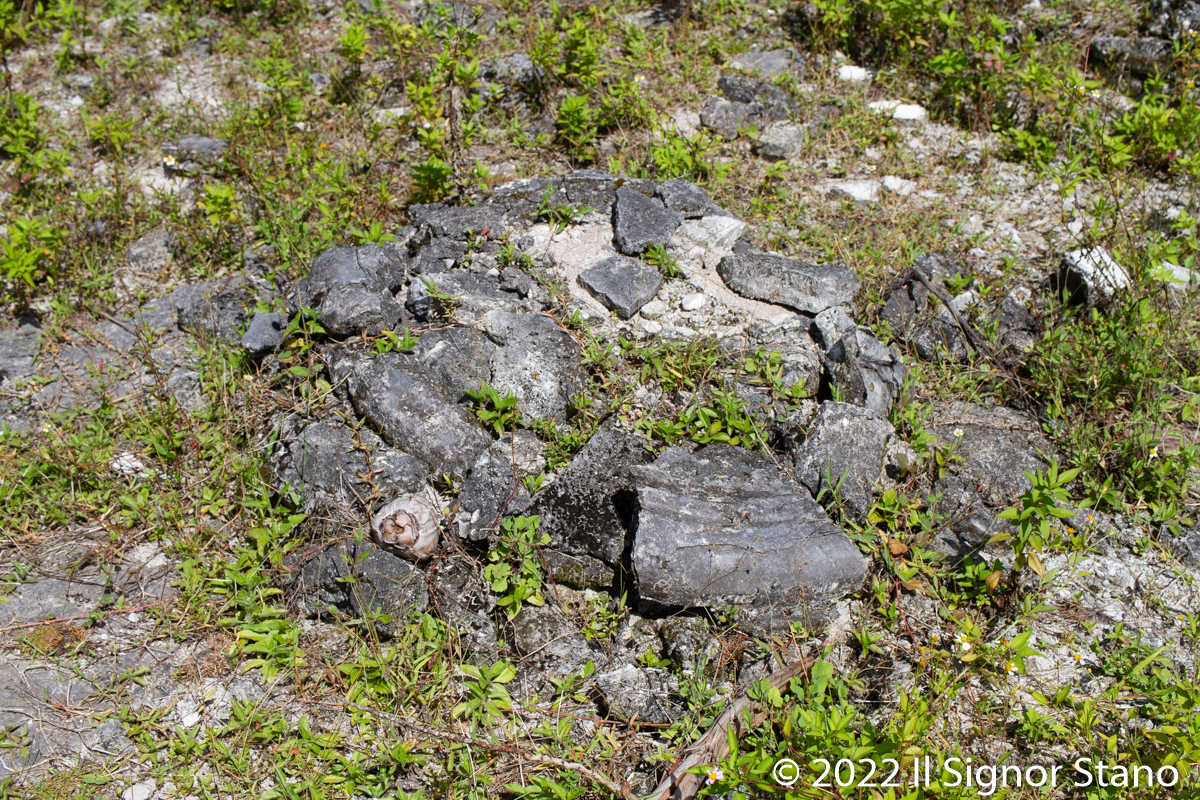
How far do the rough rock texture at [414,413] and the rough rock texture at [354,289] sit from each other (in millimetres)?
202

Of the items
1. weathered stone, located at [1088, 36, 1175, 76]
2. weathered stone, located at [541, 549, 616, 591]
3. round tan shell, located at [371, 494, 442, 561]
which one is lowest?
weathered stone, located at [541, 549, 616, 591]

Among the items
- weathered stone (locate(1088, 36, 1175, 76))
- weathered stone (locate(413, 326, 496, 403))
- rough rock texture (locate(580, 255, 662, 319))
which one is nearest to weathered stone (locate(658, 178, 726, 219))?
rough rock texture (locate(580, 255, 662, 319))

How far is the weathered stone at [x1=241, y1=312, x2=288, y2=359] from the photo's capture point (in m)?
3.34

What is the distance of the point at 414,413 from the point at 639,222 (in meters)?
1.60

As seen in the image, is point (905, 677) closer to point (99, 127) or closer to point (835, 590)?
point (835, 590)

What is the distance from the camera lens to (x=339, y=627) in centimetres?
265

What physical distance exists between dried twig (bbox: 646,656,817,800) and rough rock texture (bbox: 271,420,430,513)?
4.58ft

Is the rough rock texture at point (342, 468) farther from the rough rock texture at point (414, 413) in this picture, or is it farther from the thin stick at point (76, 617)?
the thin stick at point (76, 617)

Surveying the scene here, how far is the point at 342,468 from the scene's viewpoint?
291 cm

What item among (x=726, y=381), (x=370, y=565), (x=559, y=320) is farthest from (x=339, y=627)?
(x=726, y=381)

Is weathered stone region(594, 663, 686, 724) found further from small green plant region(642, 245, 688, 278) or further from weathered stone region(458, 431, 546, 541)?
small green plant region(642, 245, 688, 278)

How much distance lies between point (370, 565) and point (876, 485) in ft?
6.43

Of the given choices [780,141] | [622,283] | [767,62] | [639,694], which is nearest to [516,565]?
[639,694]

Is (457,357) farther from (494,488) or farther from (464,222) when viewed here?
(464,222)
